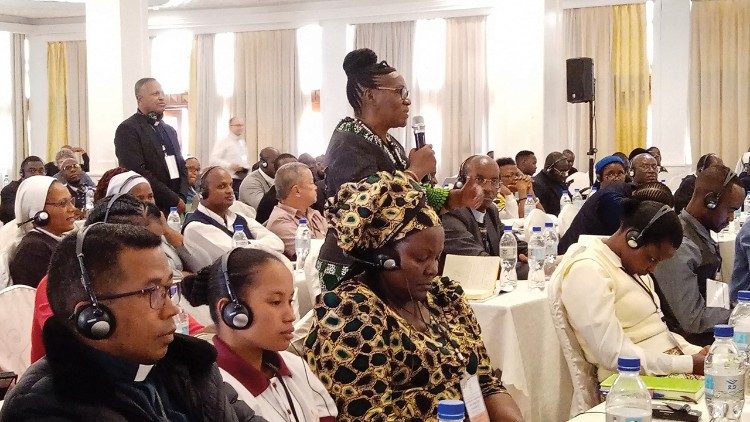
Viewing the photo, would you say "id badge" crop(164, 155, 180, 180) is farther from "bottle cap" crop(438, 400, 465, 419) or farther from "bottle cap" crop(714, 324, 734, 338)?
"bottle cap" crop(438, 400, 465, 419)

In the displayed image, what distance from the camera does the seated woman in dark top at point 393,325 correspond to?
8.71 feet

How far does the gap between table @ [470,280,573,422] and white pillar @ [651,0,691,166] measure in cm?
988

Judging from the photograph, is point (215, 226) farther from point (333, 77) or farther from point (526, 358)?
point (333, 77)

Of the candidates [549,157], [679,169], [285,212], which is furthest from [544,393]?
[679,169]

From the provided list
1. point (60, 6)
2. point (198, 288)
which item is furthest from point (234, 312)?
point (60, 6)

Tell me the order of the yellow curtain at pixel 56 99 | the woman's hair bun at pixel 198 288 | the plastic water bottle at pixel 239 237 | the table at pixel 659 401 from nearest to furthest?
1. the woman's hair bun at pixel 198 288
2. the table at pixel 659 401
3. the plastic water bottle at pixel 239 237
4. the yellow curtain at pixel 56 99

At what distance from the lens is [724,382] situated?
2715 millimetres

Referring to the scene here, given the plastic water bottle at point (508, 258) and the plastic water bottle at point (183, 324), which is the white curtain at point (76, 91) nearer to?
the plastic water bottle at point (508, 258)

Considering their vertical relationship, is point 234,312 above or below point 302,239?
above

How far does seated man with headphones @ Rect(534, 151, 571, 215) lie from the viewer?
9.23 m

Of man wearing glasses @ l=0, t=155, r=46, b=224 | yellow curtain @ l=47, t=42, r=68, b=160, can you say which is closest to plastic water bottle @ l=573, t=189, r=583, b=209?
man wearing glasses @ l=0, t=155, r=46, b=224

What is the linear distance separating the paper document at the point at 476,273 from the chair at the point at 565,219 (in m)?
3.12

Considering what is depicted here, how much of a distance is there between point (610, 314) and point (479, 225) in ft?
7.26

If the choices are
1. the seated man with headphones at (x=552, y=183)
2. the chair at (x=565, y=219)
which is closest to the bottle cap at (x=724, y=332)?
the chair at (x=565, y=219)
